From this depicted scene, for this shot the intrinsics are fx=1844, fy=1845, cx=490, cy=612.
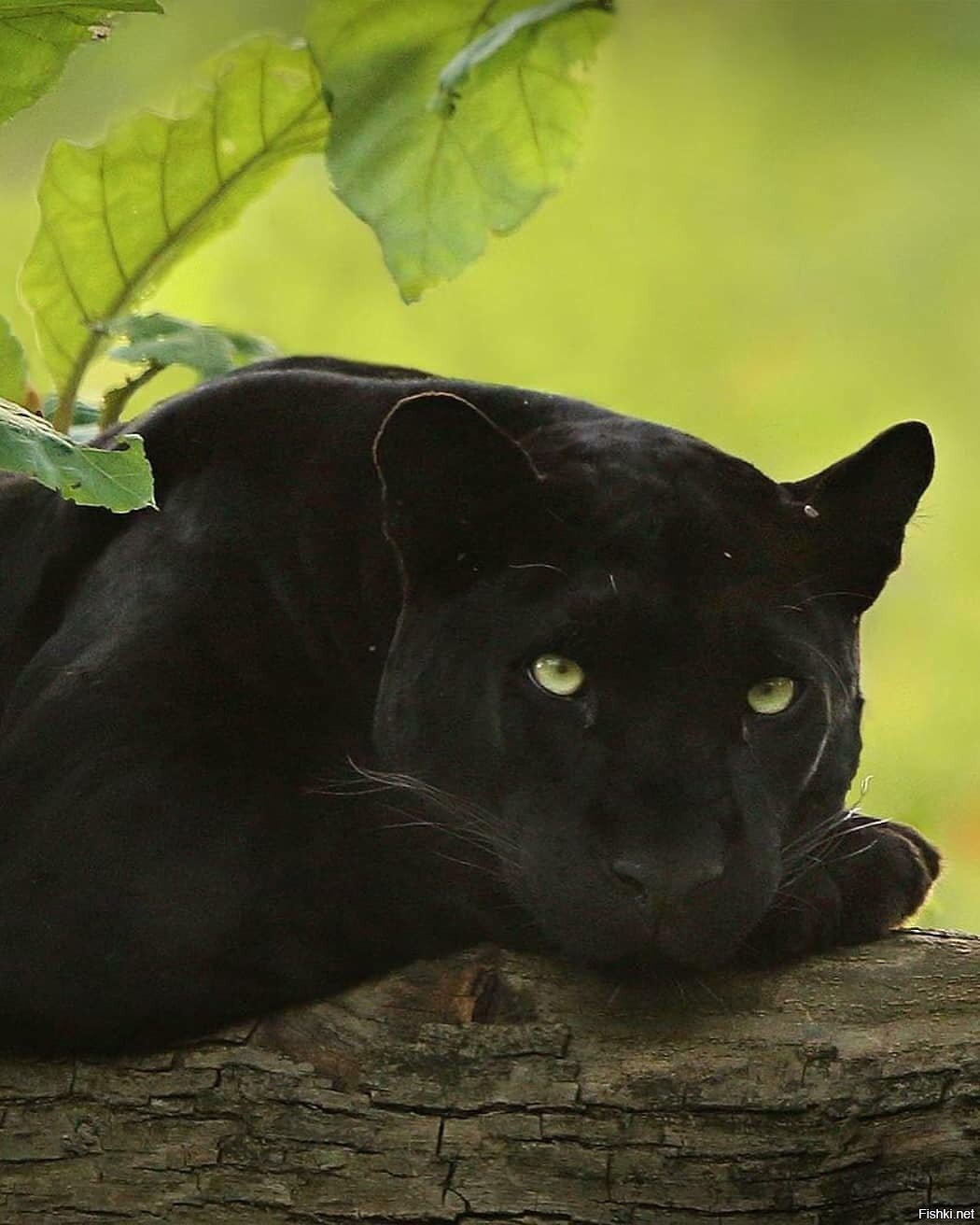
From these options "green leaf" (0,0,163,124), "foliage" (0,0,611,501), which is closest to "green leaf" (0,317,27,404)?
"foliage" (0,0,611,501)

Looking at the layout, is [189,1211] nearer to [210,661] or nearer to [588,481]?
[210,661]

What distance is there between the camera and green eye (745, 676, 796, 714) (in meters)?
1.50

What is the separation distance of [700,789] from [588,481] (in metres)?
0.33

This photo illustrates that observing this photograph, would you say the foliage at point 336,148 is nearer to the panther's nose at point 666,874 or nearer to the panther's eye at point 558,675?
the panther's eye at point 558,675

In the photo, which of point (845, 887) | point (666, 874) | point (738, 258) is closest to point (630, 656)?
point (666, 874)

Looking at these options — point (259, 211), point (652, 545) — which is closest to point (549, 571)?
point (652, 545)

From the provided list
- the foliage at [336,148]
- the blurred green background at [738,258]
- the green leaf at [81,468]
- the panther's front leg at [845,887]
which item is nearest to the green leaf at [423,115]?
the foliage at [336,148]

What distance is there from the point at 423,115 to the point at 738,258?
2865 millimetres

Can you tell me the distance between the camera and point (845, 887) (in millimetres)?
1567

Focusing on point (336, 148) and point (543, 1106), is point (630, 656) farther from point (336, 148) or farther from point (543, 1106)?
Answer: point (336, 148)

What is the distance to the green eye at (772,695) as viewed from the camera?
150cm

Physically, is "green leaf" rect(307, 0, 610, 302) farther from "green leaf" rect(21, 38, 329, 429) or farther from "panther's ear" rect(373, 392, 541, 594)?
"panther's ear" rect(373, 392, 541, 594)

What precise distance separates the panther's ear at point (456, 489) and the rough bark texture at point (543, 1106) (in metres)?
0.35

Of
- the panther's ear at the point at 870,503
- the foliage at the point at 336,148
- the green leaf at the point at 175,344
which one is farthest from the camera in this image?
the green leaf at the point at 175,344
